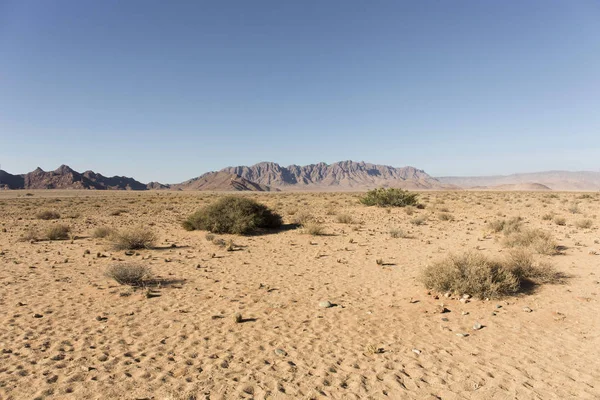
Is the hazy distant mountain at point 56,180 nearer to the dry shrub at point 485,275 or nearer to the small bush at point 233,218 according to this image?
the small bush at point 233,218

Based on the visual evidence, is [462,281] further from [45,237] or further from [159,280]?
[45,237]

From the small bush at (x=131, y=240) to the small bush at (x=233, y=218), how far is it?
3673 millimetres

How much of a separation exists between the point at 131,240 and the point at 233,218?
4.98 metres

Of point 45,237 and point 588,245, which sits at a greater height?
point 45,237

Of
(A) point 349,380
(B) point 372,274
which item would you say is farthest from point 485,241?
(A) point 349,380

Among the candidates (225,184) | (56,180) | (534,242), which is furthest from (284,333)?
(225,184)

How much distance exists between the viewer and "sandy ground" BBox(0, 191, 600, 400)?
4.68 m

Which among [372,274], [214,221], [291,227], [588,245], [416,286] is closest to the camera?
[416,286]

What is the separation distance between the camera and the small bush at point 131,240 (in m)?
13.5

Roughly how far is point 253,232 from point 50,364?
12432 mm

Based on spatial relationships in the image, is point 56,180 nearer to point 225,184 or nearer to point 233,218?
point 225,184

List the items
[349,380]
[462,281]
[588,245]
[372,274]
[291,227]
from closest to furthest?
[349,380] → [462,281] → [372,274] → [588,245] → [291,227]

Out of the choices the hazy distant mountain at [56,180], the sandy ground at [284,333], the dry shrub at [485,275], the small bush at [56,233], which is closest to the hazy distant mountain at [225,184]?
the hazy distant mountain at [56,180]

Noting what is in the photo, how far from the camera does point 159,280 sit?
9.53 meters
